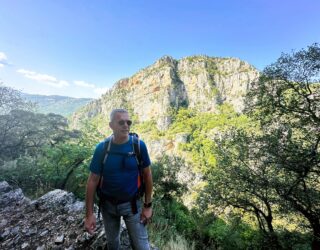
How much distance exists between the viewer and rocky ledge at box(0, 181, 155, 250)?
3338 mm

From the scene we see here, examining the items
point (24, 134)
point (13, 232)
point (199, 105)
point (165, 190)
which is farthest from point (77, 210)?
point (199, 105)

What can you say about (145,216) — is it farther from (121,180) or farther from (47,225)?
(47,225)

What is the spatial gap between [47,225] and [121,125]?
8.03 ft

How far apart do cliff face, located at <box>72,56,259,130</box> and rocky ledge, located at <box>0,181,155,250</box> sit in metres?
141

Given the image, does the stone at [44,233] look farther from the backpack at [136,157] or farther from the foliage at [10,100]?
the foliage at [10,100]

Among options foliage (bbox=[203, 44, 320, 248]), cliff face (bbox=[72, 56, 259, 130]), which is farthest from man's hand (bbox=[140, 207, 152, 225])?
cliff face (bbox=[72, 56, 259, 130])

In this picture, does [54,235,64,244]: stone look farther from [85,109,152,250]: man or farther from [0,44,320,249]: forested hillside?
[0,44,320,249]: forested hillside

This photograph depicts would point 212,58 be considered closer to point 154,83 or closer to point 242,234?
point 154,83

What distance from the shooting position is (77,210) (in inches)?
167

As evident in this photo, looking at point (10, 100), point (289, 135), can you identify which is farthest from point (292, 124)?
point (10, 100)

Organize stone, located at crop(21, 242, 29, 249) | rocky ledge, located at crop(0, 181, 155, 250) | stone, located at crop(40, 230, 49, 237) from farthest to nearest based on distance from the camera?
stone, located at crop(40, 230, 49, 237)
stone, located at crop(21, 242, 29, 249)
rocky ledge, located at crop(0, 181, 155, 250)

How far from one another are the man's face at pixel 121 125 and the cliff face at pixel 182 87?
143053mm

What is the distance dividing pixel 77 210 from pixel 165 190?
1281 cm

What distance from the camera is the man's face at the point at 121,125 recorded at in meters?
2.58
